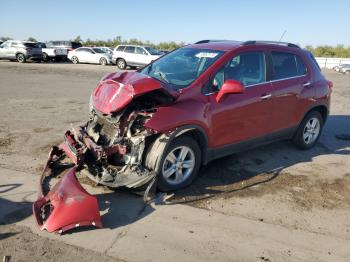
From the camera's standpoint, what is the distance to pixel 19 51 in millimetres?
29859

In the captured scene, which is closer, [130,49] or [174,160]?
[174,160]

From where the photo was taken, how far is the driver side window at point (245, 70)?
5301mm

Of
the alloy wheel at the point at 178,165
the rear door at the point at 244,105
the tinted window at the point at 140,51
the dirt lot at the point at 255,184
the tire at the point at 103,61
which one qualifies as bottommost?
the dirt lot at the point at 255,184

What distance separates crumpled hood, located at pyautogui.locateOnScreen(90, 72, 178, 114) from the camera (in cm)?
456

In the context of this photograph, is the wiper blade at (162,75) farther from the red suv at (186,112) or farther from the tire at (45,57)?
the tire at (45,57)

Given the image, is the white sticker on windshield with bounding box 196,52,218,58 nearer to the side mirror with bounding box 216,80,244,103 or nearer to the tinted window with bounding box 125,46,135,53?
the side mirror with bounding box 216,80,244,103

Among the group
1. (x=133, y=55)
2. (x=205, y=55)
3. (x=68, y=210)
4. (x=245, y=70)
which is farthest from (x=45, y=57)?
(x=68, y=210)

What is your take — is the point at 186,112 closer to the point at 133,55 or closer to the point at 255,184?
the point at 255,184

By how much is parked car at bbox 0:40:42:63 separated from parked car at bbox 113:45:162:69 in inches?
268

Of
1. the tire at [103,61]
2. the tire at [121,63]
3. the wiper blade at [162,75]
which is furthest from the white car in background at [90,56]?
the wiper blade at [162,75]

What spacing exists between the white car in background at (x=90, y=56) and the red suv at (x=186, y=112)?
25.6m

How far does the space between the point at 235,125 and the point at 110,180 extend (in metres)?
1.94

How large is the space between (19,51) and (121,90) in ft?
92.1

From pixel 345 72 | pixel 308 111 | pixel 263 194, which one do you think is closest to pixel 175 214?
pixel 263 194
